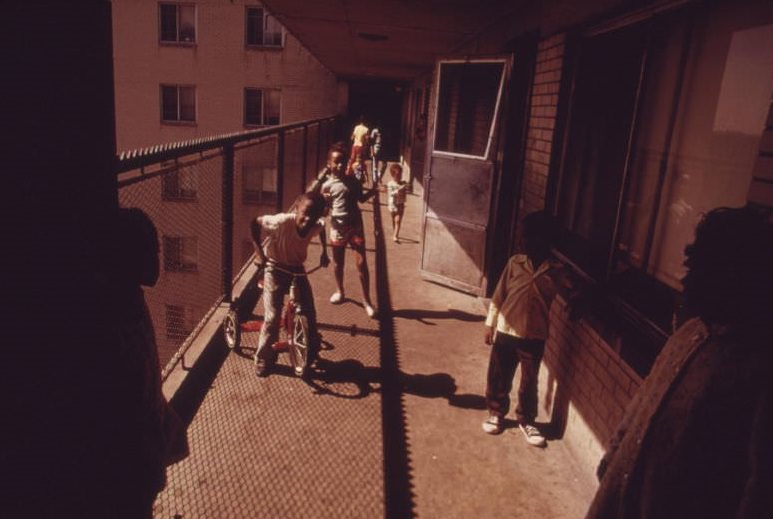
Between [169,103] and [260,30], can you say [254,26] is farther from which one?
[169,103]

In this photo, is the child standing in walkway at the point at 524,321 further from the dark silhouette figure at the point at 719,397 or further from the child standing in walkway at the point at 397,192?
the child standing in walkway at the point at 397,192

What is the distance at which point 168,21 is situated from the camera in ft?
90.2

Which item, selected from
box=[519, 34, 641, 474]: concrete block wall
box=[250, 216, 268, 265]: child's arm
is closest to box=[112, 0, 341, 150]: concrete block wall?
box=[519, 34, 641, 474]: concrete block wall

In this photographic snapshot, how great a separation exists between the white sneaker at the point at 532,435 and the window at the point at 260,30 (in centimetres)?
2585

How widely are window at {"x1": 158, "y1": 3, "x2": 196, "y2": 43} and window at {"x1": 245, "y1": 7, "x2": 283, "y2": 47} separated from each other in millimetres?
2902

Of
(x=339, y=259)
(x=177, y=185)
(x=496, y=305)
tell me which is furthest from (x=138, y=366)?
(x=339, y=259)

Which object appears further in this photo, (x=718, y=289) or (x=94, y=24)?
(x=718, y=289)

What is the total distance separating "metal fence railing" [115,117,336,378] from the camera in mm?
9461

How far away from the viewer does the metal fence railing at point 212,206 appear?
9.46m

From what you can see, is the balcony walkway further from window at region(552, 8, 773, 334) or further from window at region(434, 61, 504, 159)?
window at region(434, 61, 504, 159)

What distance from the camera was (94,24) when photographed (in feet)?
4.52

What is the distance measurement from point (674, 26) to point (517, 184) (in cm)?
294

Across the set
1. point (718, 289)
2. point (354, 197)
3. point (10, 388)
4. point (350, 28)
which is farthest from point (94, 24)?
point (350, 28)

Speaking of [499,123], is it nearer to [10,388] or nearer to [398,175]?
[398,175]
